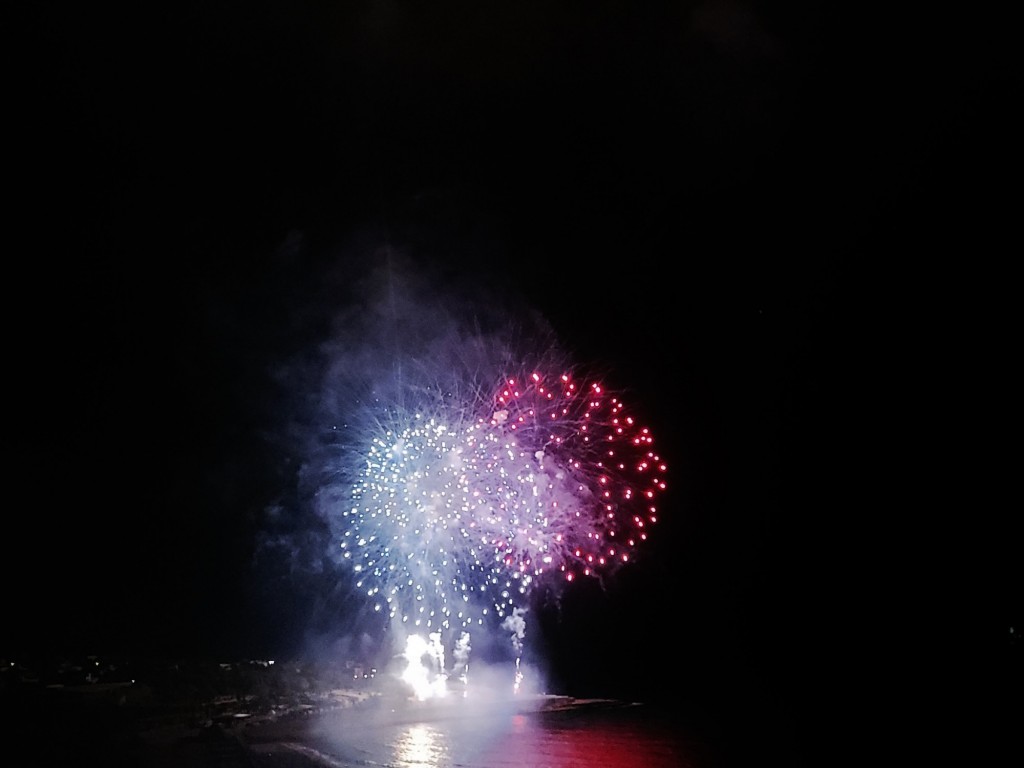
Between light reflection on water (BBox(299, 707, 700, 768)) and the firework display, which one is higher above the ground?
the firework display

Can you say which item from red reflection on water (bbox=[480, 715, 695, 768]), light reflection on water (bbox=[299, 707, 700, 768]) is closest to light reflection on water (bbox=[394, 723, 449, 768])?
light reflection on water (bbox=[299, 707, 700, 768])

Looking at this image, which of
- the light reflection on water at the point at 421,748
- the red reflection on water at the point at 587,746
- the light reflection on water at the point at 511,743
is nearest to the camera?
the light reflection on water at the point at 421,748

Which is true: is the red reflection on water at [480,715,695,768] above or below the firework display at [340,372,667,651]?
below

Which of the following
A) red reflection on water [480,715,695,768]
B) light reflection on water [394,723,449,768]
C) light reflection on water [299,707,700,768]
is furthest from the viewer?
red reflection on water [480,715,695,768]

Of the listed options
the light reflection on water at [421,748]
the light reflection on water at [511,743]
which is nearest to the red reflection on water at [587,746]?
the light reflection on water at [511,743]

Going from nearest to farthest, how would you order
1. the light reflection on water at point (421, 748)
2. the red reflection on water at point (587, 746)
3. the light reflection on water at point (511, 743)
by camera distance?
the light reflection on water at point (421, 748)
the light reflection on water at point (511, 743)
the red reflection on water at point (587, 746)

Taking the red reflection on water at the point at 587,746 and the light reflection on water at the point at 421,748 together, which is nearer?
the light reflection on water at the point at 421,748

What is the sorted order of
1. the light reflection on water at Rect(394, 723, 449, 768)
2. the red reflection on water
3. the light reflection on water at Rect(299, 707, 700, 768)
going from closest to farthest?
the light reflection on water at Rect(394, 723, 449, 768), the light reflection on water at Rect(299, 707, 700, 768), the red reflection on water

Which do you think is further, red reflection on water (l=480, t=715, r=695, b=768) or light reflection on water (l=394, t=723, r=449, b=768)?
red reflection on water (l=480, t=715, r=695, b=768)

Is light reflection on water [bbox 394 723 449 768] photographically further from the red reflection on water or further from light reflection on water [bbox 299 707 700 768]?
the red reflection on water

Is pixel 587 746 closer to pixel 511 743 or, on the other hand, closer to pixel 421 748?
pixel 511 743

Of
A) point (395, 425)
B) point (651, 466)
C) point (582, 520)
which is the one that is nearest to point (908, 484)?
point (651, 466)

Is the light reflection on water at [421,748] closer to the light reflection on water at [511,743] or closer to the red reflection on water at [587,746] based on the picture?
the light reflection on water at [511,743]
